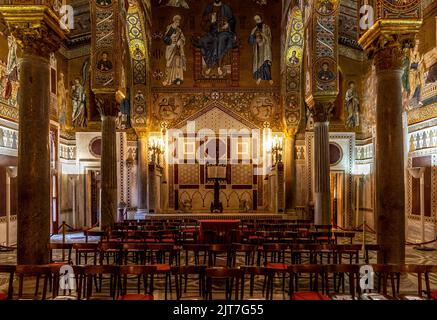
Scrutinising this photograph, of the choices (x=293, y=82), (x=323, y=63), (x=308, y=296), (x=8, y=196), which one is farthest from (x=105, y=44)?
(x=308, y=296)

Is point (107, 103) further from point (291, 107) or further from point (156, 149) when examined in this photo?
point (291, 107)

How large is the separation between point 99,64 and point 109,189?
389cm

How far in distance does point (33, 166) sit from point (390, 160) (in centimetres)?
709

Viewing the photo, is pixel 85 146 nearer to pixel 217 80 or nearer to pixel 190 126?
pixel 190 126

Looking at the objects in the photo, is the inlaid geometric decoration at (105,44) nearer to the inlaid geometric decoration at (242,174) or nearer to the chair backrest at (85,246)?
the chair backrest at (85,246)

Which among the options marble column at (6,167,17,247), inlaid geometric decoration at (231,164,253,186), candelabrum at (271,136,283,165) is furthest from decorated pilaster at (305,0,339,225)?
marble column at (6,167,17,247)

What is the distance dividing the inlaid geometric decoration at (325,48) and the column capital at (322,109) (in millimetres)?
420

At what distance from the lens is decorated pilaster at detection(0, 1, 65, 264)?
891 cm

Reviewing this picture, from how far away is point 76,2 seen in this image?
1811cm

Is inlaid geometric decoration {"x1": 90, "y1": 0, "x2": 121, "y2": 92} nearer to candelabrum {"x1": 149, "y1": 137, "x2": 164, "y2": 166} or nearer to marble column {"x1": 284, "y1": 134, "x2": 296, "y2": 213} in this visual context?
candelabrum {"x1": 149, "y1": 137, "x2": 164, "y2": 166}

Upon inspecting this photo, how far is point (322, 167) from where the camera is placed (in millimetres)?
15062

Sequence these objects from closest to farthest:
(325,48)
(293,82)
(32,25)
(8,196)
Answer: (32,25) < (8,196) < (325,48) < (293,82)

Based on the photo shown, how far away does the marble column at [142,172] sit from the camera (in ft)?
68.8

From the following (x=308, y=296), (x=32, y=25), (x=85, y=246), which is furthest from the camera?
(x=32, y=25)
